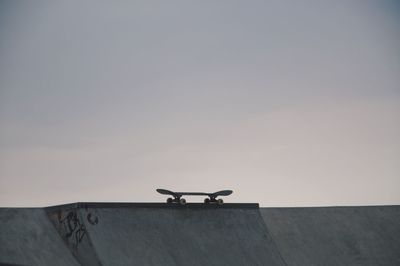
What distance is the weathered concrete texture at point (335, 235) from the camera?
79.1 feet

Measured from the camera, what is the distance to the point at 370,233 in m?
26.0

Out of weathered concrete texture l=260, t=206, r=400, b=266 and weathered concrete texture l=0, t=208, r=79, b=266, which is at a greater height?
weathered concrete texture l=260, t=206, r=400, b=266

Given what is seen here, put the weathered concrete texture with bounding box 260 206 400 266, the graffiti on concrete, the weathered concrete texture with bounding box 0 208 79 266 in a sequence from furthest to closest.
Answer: the weathered concrete texture with bounding box 260 206 400 266 → the graffiti on concrete → the weathered concrete texture with bounding box 0 208 79 266

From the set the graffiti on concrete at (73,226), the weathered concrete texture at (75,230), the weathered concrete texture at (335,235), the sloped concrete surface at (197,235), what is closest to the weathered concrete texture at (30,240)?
the sloped concrete surface at (197,235)

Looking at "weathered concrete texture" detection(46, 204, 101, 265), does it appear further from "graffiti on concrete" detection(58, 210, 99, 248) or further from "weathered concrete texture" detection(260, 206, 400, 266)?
"weathered concrete texture" detection(260, 206, 400, 266)

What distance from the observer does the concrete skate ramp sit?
795 inches

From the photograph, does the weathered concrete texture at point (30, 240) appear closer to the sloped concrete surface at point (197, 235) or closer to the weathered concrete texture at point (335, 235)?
the sloped concrete surface at point (197, 235)

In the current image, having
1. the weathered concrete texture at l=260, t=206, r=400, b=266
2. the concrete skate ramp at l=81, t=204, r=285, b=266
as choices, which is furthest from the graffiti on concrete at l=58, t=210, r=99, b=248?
the weathered concrete texture at l=260, t=206, r=400, b=266

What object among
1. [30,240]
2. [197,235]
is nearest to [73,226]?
[30,240]

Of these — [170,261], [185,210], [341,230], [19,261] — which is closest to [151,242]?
[170,261]

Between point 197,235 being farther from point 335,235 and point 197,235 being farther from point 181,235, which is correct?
point 335,235

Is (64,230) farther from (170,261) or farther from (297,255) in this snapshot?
(297,255)

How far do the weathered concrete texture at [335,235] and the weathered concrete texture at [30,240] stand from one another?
7.97 meters

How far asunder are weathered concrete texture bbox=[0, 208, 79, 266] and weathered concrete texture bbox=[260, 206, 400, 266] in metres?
7.97
